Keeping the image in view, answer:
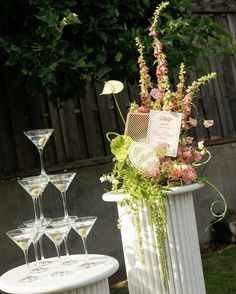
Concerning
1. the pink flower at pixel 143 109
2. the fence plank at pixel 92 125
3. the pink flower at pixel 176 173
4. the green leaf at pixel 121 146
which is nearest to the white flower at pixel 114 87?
the pink flower at pixel 143 109

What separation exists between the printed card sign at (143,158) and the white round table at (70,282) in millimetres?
527

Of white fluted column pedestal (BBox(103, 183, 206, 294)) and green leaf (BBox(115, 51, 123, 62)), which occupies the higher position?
green leaf (BBox(115, 51, 123, 62))

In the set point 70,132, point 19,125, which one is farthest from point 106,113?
point 19,125

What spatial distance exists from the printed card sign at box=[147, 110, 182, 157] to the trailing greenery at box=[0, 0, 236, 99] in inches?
27.9

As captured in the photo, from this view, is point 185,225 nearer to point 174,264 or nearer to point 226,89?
point 174,264

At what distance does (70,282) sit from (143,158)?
802 millimetres

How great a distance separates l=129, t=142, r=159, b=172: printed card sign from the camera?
2.53 m

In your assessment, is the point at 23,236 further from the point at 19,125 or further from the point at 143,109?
the point at 19,125

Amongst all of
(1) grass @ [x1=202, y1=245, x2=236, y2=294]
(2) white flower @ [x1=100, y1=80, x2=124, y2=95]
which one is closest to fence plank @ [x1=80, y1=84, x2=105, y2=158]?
(1) grass @ [x1=202, y1=245, x2=236, y2=294]

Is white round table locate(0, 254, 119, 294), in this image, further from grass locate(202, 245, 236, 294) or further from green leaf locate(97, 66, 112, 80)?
grass locate(202, 245, 236, 294)

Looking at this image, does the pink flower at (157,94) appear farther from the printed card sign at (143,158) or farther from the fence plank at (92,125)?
the fence plank at (92,125)

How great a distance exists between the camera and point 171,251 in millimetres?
2623

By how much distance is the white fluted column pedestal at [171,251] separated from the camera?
2.62 m

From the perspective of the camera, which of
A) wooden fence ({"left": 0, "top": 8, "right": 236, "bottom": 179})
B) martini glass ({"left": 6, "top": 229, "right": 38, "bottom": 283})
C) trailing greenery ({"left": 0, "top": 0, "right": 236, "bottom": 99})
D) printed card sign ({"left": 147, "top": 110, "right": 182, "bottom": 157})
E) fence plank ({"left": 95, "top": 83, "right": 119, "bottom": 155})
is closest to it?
martini glass ({"left": 6, "top": 229, "right": 38, "bottom": 283})
